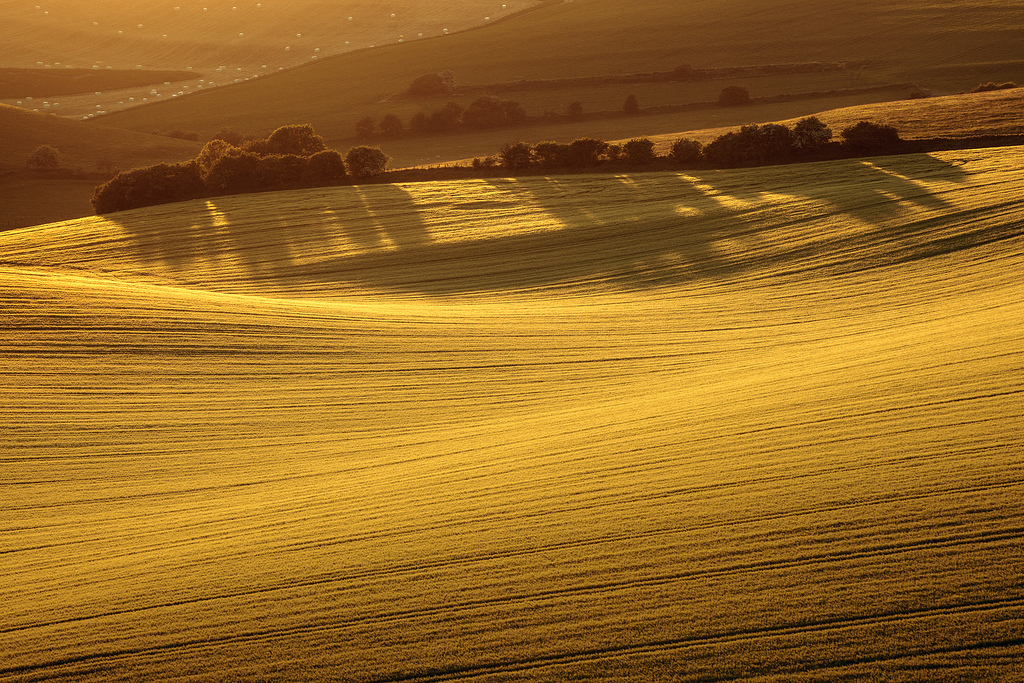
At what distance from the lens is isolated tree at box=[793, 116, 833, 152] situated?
126 feet

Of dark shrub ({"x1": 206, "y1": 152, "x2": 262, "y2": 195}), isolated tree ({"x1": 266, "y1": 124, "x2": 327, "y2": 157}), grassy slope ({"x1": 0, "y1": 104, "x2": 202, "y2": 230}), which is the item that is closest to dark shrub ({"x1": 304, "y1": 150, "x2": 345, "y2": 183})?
dark shrub ({"x1": 206, "y1": 152, "x2": 262, "y2": 195})

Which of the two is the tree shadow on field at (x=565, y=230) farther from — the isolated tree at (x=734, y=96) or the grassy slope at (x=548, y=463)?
the isolated tree at (x=734, y=96)

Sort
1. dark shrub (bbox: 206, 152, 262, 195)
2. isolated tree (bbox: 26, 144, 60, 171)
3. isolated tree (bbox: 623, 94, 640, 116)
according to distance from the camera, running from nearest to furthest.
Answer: dark shrub (bbox: 206, 152, 262, 195) < isolated tree (bbox: 26, 144, 60, 171) < isolated tree (bbox: 623, 94, 640, 116)

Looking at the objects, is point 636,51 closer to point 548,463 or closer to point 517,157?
point 517,157

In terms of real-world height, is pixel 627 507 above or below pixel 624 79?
below

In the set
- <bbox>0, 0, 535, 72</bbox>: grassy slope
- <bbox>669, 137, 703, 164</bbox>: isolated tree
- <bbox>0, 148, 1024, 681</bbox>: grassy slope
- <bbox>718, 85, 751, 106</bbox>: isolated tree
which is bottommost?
<bbox>0, 148, 1024, 681</bbox>: grassy slope

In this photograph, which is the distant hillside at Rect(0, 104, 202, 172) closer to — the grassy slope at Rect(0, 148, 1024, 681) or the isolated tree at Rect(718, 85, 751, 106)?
the grassy slope at Rect(0, 148, 1024, 681)

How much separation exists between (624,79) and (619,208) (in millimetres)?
47728

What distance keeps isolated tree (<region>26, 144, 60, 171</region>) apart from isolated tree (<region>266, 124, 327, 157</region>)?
24201 mm

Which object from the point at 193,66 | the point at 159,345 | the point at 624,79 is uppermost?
the point at 193,66

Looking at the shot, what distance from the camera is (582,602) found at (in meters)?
7.66

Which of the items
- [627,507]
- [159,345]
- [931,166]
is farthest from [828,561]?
[931,166]

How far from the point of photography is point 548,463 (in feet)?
38.9

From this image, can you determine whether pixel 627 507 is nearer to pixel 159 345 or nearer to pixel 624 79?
pixel 159 345
